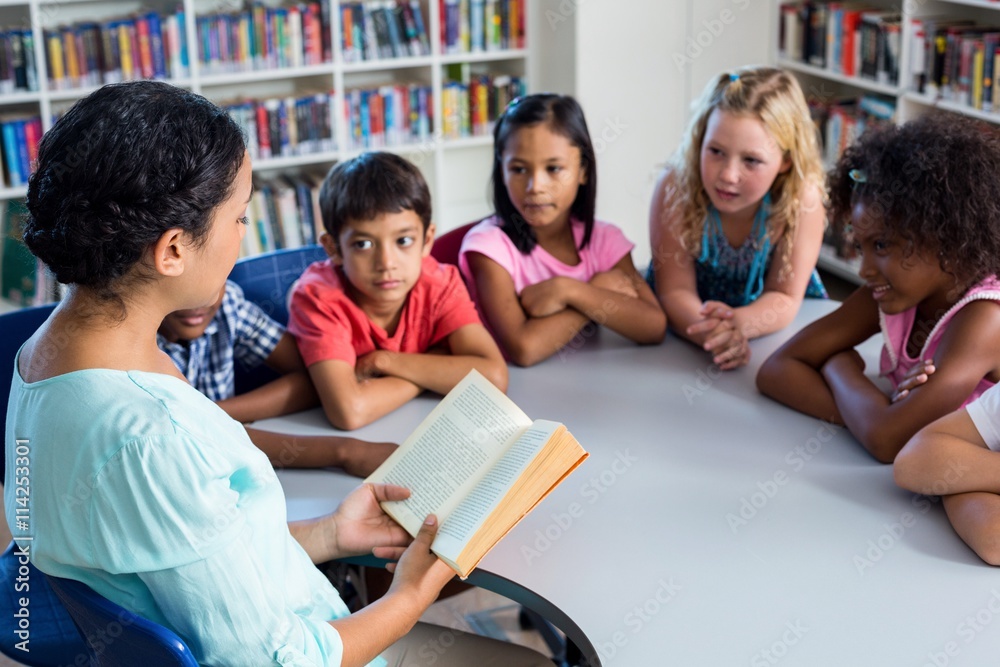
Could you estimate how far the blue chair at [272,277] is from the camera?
6.24 ft

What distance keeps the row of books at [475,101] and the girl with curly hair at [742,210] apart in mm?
2215

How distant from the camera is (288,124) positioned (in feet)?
13.0

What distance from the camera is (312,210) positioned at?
13.3ft

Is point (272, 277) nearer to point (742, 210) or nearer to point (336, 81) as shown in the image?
point (742, 210)

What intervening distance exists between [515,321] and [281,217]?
233 centimetres

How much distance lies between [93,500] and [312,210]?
3226mm

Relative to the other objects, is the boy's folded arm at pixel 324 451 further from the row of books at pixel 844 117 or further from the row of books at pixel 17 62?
the row of books at pixel 844 117

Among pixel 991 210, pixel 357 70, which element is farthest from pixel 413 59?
pixel 991 210

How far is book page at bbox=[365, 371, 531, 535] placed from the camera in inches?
52.0

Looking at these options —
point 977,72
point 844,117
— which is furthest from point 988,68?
point 844,117

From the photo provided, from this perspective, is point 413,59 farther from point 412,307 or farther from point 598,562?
point 598,562

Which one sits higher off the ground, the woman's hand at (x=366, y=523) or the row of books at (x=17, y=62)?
the row of books at (x=17, y=62)

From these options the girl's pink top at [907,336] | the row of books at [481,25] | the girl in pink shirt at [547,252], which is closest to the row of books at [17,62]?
the row of books at [481,25]

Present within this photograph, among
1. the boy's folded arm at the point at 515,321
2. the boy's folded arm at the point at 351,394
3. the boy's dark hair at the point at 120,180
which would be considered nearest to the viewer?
the boy's dark hair at the point at 120,180
